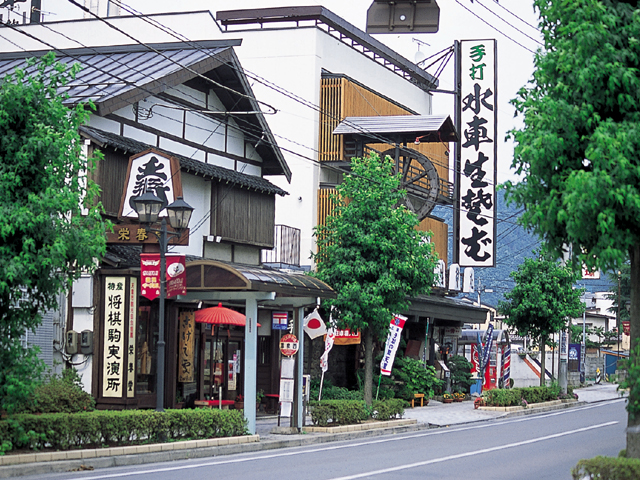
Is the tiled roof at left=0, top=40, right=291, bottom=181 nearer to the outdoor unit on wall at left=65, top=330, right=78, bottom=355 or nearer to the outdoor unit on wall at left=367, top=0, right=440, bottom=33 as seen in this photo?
the outdoor unit on wall at left=65, top=330, right=78, bottom=355

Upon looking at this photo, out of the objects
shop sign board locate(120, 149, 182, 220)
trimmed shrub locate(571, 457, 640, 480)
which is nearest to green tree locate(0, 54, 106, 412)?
shop sign board locate(120, 149, 182, 220)

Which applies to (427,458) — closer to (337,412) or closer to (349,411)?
(337,412)

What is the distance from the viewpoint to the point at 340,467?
555 inches

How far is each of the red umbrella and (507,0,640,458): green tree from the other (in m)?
12.7

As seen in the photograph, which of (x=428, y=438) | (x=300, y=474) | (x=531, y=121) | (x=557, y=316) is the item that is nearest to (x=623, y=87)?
(x=531, y=121)

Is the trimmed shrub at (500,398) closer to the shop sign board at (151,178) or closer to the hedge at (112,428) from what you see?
the hedge at (112,428)

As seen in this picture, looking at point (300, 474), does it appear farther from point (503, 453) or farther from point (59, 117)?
point (59, 117)

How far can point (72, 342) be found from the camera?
1923cm

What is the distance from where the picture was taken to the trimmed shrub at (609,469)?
9.13 m

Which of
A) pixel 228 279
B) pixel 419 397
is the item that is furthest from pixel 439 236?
pixel 228 279

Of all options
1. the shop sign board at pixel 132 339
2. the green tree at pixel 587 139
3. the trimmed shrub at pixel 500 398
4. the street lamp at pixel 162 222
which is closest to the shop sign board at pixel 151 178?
the shop sign board at pixel 132 339

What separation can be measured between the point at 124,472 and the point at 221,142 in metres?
13.8

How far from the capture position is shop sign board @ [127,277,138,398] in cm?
1912

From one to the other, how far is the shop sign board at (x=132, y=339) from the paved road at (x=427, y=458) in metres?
3.92
